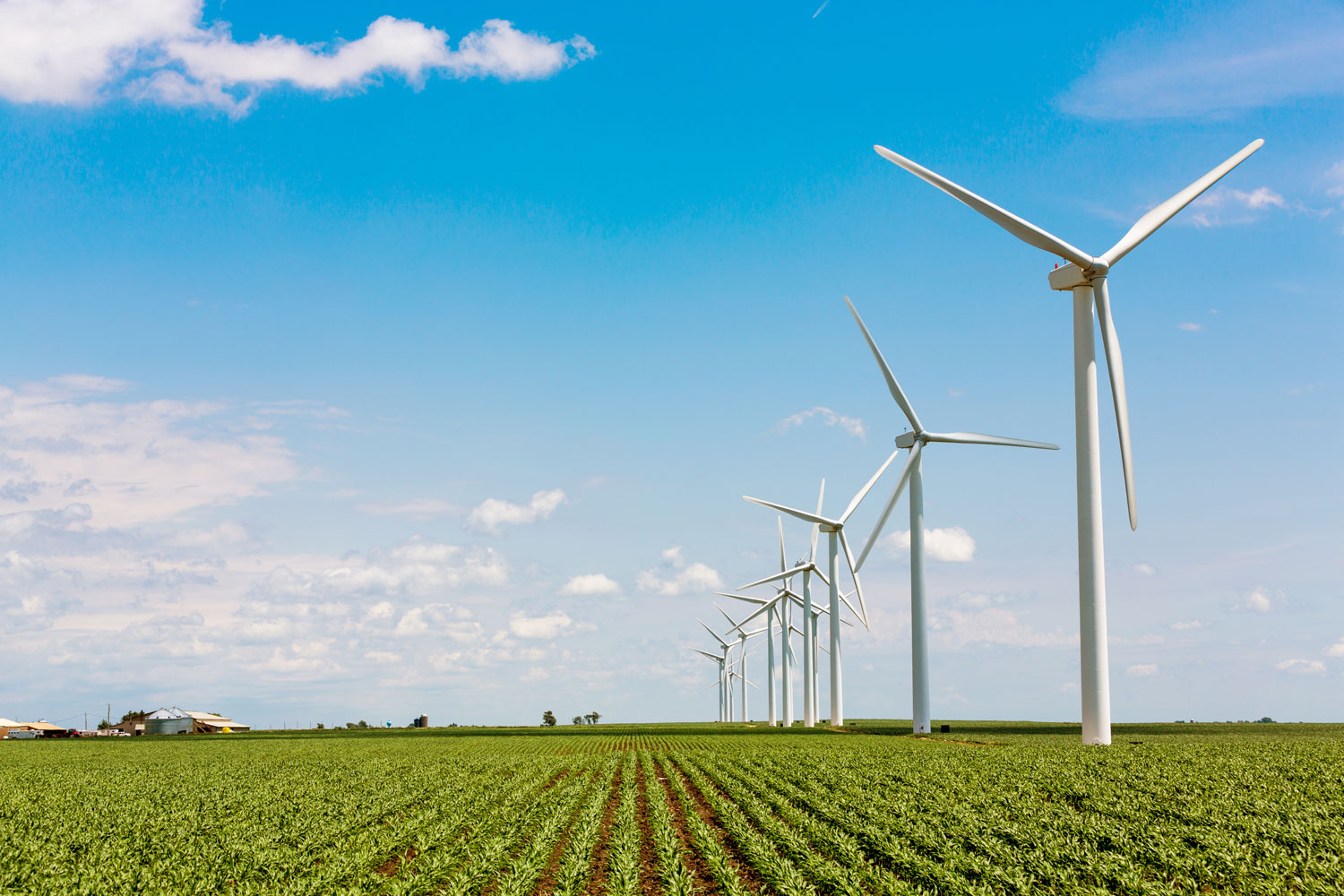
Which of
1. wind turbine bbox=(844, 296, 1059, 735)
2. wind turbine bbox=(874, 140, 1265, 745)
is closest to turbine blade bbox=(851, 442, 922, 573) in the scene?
wind turbine bbox=(844, 296, 1059, 735)

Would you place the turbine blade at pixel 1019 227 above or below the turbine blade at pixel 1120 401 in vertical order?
above

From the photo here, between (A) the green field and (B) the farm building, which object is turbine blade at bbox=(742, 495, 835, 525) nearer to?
(A) the green field

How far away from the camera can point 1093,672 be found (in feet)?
175

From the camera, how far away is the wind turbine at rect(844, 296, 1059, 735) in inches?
3103

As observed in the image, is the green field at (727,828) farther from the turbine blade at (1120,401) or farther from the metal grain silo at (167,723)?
the metal grain silo at (167,723)

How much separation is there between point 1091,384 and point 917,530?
2695 cm

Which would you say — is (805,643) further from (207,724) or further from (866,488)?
(207,724)

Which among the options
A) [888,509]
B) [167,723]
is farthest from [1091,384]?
[167,723]

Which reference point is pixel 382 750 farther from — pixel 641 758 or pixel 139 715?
pixel 139 715

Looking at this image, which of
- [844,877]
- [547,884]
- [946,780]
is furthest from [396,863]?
[946,780]

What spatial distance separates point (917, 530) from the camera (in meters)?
81.3

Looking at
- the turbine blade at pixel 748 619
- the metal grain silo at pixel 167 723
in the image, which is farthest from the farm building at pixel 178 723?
the turbine blade at pixel 748 619

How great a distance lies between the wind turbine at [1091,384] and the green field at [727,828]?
236 inches

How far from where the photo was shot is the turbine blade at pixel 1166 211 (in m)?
57.6
